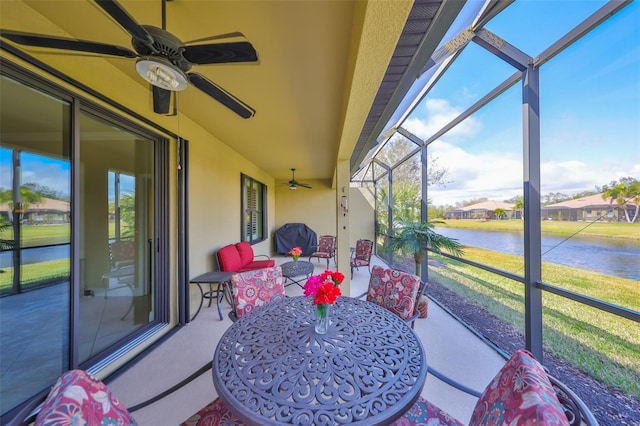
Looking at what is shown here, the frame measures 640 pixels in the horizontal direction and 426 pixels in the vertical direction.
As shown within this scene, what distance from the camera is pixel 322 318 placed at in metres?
1.35

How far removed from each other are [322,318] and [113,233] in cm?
247

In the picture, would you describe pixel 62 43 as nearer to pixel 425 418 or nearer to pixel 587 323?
pixel 425 418

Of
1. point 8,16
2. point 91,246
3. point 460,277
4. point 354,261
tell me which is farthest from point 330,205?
point 8,16

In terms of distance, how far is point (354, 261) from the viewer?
510cm

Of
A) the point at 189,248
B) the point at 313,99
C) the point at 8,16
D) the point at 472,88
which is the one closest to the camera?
the point at 8,16

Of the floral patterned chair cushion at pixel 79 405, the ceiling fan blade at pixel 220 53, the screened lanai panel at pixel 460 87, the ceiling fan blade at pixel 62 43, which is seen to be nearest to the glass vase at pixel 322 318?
the floral patterned chair cushion at pixel 79 405

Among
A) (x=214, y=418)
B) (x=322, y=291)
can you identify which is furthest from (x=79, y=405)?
(x=322, y=291)

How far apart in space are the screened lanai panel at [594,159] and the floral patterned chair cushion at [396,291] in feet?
3.76

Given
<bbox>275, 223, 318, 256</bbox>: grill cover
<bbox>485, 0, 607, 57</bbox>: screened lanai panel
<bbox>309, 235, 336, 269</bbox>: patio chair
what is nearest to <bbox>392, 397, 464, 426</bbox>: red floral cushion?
<bbox>485, 0, 607, 57</bbox>: screened lanai panel

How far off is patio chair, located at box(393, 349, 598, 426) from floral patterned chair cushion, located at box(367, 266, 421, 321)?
105 centimetres

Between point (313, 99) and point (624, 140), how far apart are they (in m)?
2.38

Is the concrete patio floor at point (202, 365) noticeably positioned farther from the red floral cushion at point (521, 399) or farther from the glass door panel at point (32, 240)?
the red floral cushion at point (521, 399)

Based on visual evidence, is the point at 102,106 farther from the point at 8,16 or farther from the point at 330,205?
the point at 330,205

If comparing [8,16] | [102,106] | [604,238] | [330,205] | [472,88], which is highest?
[472,88]
